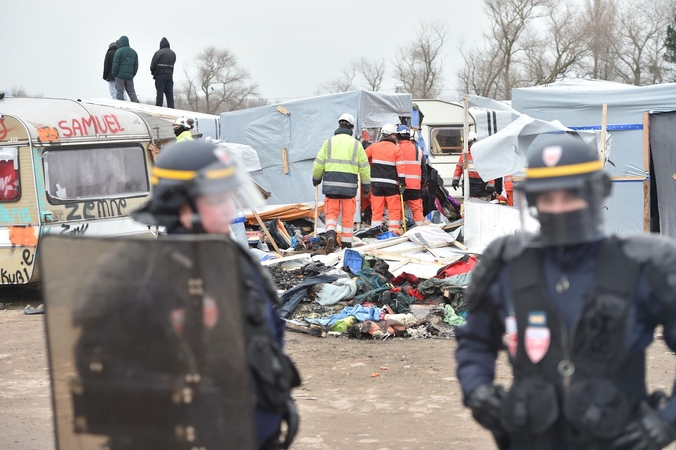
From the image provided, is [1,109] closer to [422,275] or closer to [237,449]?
[422,275]

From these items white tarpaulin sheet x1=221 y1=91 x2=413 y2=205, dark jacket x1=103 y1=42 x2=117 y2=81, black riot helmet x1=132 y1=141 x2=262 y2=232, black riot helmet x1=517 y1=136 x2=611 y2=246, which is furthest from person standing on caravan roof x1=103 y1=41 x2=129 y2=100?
black riot helmet x1=517 y1=136 x2=611 y2=246

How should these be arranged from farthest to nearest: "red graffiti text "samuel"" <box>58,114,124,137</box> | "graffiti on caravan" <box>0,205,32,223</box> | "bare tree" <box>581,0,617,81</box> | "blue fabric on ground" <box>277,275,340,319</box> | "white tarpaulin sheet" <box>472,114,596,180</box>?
"bare tree" <box>581,0,617,81</box>
"white tarpaulin sheet" <box>472,114,596,180</box>
"red graffiti text "samuel"" <box>58,114,124,137</box>
"graffiti on caravan" <box>0,205,32,223</box>
"blue fabric on ground" <box>277,275,340,319</box>

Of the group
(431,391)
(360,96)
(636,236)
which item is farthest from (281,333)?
(360,96)

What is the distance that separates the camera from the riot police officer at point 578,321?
2.42 metres

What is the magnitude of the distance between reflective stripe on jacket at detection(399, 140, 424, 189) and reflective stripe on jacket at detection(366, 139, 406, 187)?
3.7 inches

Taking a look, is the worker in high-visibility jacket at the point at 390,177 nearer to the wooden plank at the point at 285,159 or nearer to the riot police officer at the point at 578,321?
the wooden plank at the point at 285,159

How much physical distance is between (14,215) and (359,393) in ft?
18.0

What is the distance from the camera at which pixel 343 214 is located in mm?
13094

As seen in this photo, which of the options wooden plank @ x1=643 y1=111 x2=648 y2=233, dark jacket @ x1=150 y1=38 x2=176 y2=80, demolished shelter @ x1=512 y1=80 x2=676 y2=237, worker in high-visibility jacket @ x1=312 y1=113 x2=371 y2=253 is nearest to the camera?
wooden plank @ x1=643 y1=111 x2=648 y2=233

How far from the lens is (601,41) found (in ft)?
180

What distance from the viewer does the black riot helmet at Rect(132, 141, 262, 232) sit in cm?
267

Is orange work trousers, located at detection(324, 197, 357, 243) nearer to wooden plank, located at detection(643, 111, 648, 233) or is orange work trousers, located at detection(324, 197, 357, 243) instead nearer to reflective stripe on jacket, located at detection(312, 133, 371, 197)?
reflective stripe on jacket, located at detection(312, 133, 371, 197)

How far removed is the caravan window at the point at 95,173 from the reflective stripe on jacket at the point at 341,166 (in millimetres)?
2836

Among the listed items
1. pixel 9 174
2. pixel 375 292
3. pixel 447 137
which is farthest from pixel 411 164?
pixel 447 137
